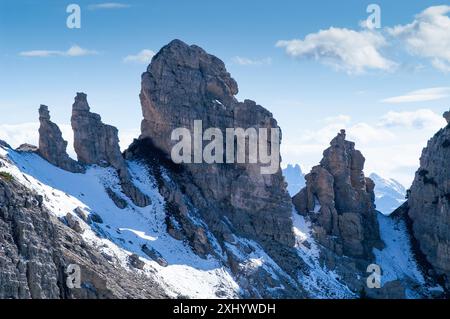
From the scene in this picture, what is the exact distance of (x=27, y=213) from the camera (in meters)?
88.7

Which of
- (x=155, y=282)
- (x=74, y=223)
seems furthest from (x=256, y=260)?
(x=74, y=223)

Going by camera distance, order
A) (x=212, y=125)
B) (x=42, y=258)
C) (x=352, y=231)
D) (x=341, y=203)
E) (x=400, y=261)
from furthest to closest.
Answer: (x=341, y=203), (x=400, y=261), (x=352, y=231), (x=212, y=125), (x=42, y=258)

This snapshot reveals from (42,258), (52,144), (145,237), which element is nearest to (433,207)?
(145,237)

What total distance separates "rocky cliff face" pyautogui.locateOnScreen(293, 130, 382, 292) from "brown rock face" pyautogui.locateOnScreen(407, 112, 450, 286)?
6918 mm

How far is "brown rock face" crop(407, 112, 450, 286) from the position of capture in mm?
128125

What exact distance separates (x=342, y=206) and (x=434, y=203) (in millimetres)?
13962

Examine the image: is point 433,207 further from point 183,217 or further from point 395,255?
point 183,217

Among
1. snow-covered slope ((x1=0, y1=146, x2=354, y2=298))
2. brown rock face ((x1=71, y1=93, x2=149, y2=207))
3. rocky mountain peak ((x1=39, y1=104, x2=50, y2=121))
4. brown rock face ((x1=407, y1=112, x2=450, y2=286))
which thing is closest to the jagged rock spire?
brown rock face ((x1=407, y1=112, x2=450, y2=286))

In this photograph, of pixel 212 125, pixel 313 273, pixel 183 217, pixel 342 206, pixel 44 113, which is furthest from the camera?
pixel 342 206

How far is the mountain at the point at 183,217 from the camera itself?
Result: 90.2 metres

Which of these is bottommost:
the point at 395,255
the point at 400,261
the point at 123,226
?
the point at 400,261

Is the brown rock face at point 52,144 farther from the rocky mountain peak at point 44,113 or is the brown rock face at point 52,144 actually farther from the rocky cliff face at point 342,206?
the rocky cliff face at point 342,206

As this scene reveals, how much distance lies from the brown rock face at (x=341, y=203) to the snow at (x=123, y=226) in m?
25.8

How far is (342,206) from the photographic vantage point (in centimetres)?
13100
